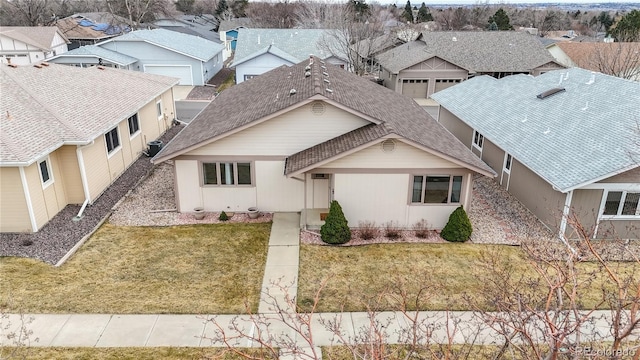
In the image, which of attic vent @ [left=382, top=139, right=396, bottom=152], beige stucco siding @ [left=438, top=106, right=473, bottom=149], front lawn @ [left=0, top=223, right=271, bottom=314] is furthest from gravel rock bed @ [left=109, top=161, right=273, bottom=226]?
beige stucco siding @ [left=438, top=106, right=473, bottom=149]

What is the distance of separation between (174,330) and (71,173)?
9.67 metres

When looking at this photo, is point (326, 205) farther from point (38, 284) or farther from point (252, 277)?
point (38, 284)

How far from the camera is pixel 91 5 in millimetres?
124625

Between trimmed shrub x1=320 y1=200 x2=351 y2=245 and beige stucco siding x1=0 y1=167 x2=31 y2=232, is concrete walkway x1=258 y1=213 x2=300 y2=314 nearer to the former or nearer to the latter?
trimmed shrub x1=320 y1=200 x2=351 y2=245

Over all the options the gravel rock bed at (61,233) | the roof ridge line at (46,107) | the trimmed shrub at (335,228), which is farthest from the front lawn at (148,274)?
the roof ridge line at (46,107)

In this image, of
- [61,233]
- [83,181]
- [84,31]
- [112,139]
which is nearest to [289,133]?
[83,181]

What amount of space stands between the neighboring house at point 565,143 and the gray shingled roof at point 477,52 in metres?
16.3

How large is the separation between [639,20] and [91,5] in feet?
416

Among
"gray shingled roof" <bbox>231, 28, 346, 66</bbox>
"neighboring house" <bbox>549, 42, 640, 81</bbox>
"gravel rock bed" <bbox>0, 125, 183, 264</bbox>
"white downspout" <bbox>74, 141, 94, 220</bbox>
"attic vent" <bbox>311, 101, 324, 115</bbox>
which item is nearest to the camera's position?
"gravel rock bed" <bbox>0, 125, 183, 264</bbox>

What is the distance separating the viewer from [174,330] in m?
11.6

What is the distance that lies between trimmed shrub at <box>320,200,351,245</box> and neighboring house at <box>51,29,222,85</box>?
1233 inches

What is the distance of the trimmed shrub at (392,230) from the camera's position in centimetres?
1673

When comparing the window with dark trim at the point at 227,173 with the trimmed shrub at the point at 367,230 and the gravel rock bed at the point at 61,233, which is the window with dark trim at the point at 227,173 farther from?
the trimmed shrub at the point at 367,230

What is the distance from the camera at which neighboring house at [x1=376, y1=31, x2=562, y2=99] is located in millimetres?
39688
